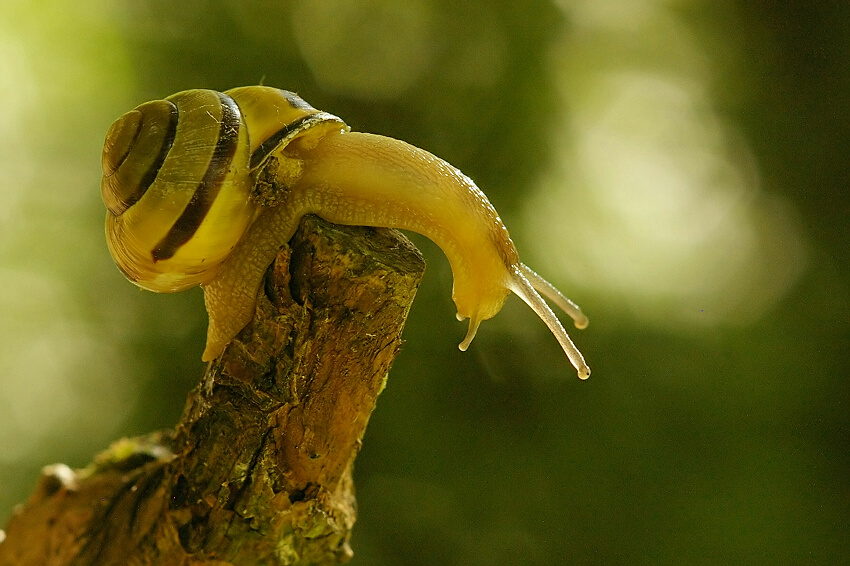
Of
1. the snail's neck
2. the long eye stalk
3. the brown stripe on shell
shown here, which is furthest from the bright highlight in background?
the brown stripe on shell

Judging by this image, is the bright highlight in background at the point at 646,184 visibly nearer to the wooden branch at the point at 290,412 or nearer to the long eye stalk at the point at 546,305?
the long eye stalk at the point at 546,305

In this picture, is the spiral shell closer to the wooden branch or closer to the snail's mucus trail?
the snail's mucus trail

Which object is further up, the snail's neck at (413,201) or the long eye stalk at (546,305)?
the snail's neck at (413,201)

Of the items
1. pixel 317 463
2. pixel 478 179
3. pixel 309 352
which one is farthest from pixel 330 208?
pixel 478 179

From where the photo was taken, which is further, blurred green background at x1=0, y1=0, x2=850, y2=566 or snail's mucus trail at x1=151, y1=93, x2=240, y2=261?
blurred green background at x1=0, y1=0, x2=850, y2=566

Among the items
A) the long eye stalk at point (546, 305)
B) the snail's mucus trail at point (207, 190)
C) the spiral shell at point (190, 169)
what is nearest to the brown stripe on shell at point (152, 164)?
the spiral shell at point (190, 169)

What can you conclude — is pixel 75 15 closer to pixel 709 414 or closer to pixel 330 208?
pixel 330 208

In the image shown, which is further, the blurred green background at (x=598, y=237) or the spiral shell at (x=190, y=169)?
A: the blurred green background at (x=598, y=237)
